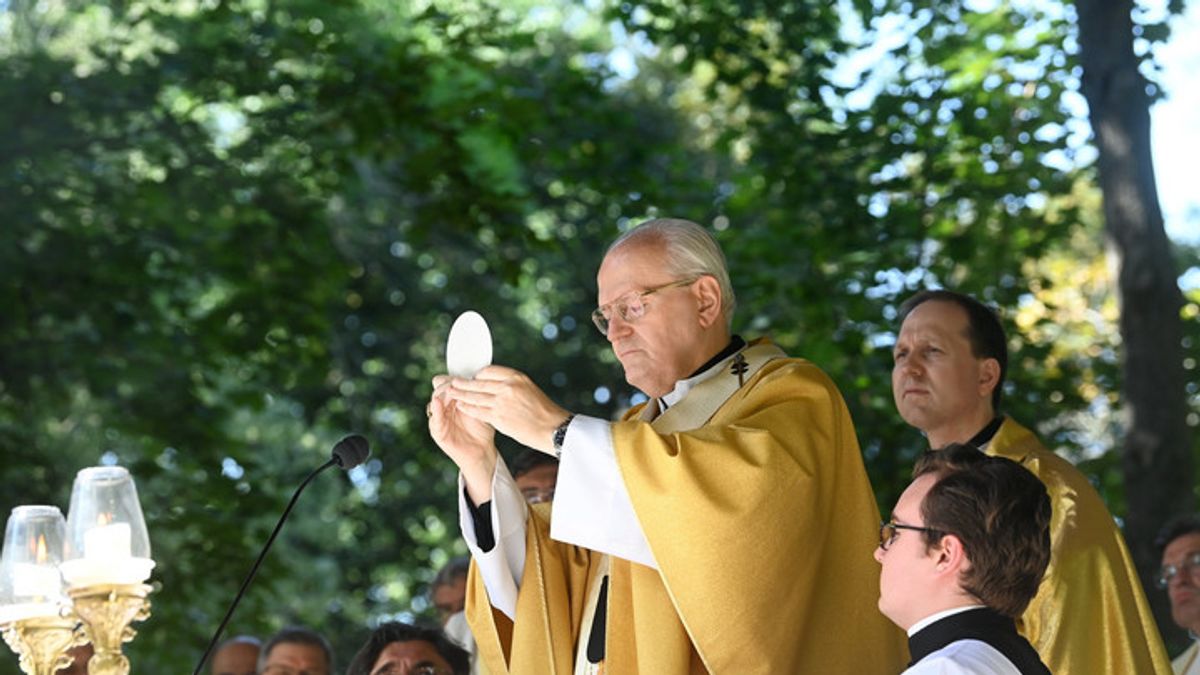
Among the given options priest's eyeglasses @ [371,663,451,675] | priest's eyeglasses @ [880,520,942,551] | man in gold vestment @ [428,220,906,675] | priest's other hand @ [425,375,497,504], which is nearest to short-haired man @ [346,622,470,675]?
priest's eyeglasses @ [371,663,451,675]

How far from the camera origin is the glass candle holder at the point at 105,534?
359 cm

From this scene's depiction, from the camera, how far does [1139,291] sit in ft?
26.8

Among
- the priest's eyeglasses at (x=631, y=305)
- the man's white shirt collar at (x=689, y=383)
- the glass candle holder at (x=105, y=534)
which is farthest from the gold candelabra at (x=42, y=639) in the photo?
the man's white shirt collar at (x=689, y=383)

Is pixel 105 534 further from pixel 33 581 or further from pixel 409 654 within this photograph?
pixel 409 654

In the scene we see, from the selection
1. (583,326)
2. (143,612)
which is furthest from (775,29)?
(143,612)

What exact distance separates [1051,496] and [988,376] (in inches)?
19.4

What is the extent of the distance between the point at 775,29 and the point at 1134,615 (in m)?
6.16

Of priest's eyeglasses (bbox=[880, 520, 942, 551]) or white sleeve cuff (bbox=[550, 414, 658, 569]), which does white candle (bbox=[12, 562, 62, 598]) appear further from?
priest's eyeglasses (bbox=[880, 520, 942, 551])

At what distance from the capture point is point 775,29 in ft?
34.9

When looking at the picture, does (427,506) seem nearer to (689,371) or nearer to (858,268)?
(858,268)

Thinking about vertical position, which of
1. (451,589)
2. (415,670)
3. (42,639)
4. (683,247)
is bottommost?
(451,589)

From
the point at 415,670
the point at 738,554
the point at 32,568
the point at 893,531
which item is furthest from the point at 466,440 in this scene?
the point at 415,670

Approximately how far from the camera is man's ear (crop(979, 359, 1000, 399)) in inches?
219

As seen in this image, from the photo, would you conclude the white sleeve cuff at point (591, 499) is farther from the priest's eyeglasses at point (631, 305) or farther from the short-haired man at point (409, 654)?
the short-haired man at point (409, 654)
